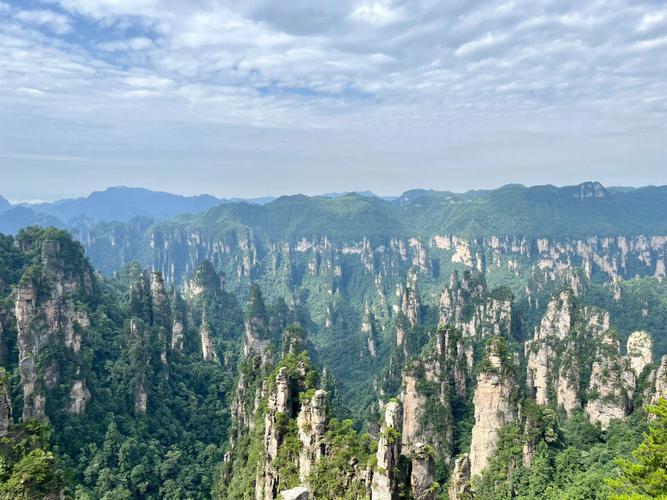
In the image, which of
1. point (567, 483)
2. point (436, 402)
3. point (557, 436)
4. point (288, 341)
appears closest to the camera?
point (567, 483)

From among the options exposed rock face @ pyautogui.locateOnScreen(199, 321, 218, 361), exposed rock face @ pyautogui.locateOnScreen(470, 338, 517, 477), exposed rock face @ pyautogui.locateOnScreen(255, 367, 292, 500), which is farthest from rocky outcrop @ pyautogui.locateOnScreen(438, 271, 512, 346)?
exposed rock face @ pyautogui.locateOnScreen(255, 367, 292, 500)

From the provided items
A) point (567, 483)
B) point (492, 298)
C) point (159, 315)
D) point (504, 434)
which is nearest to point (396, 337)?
point (492, 298)

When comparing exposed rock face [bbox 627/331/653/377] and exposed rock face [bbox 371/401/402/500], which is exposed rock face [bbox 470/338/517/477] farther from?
exposed rock face [bbox 627/331/653/377]

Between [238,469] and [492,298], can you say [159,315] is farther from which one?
[492,298]

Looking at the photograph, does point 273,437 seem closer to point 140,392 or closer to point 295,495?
point 295,495

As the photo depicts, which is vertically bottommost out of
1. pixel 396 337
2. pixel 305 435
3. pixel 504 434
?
pixel 396 337

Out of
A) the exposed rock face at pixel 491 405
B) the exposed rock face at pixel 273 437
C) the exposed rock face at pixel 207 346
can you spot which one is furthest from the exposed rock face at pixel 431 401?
the exposed rock face at pixel 207 346

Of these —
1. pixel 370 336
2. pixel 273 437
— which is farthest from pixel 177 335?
pixel 370 336

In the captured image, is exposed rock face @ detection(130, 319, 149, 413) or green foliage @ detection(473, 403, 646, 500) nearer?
green foliage @ detection(473, 403, 646, 500)
